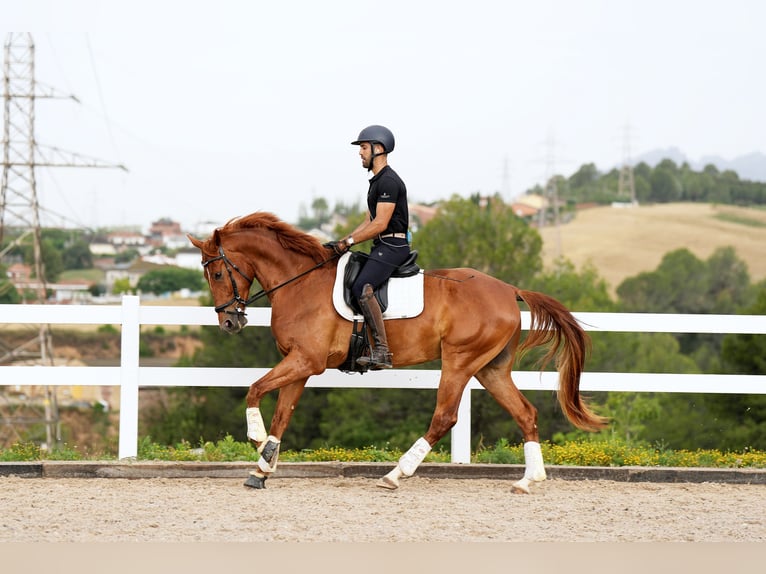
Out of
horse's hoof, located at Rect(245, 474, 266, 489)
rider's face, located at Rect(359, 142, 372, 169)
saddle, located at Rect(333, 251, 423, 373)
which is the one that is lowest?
horse's hoof, located at Rect(245, 474, 266, 489)

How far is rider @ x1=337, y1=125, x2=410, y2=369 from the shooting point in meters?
8.24

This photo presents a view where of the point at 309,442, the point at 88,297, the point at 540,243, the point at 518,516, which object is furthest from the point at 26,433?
the point at 518,516

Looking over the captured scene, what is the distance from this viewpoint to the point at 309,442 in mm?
48125

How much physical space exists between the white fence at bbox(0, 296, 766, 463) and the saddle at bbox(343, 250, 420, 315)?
1.14 meters

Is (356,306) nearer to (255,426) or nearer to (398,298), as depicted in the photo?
(398,298)

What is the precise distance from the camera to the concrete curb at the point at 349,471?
29.0 ft

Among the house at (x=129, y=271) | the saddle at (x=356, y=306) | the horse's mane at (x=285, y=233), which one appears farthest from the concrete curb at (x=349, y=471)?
the house at (x=129, y=271)

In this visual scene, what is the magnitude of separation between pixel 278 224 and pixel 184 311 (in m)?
1.57

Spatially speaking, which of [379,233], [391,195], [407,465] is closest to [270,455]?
[407,465]

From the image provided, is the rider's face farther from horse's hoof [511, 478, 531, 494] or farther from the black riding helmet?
horse's hoof [511, 478, 531, 494]

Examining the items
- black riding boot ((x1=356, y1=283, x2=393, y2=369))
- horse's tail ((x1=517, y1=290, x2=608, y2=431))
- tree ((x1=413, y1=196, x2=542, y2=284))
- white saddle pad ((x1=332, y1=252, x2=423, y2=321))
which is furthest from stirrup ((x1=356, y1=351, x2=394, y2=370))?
tree ((x1=413, y1=196, x2=542, y2=284))

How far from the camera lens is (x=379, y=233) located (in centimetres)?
829

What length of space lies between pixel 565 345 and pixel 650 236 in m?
127

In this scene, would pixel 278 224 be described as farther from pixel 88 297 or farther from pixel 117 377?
pixel 88 297
